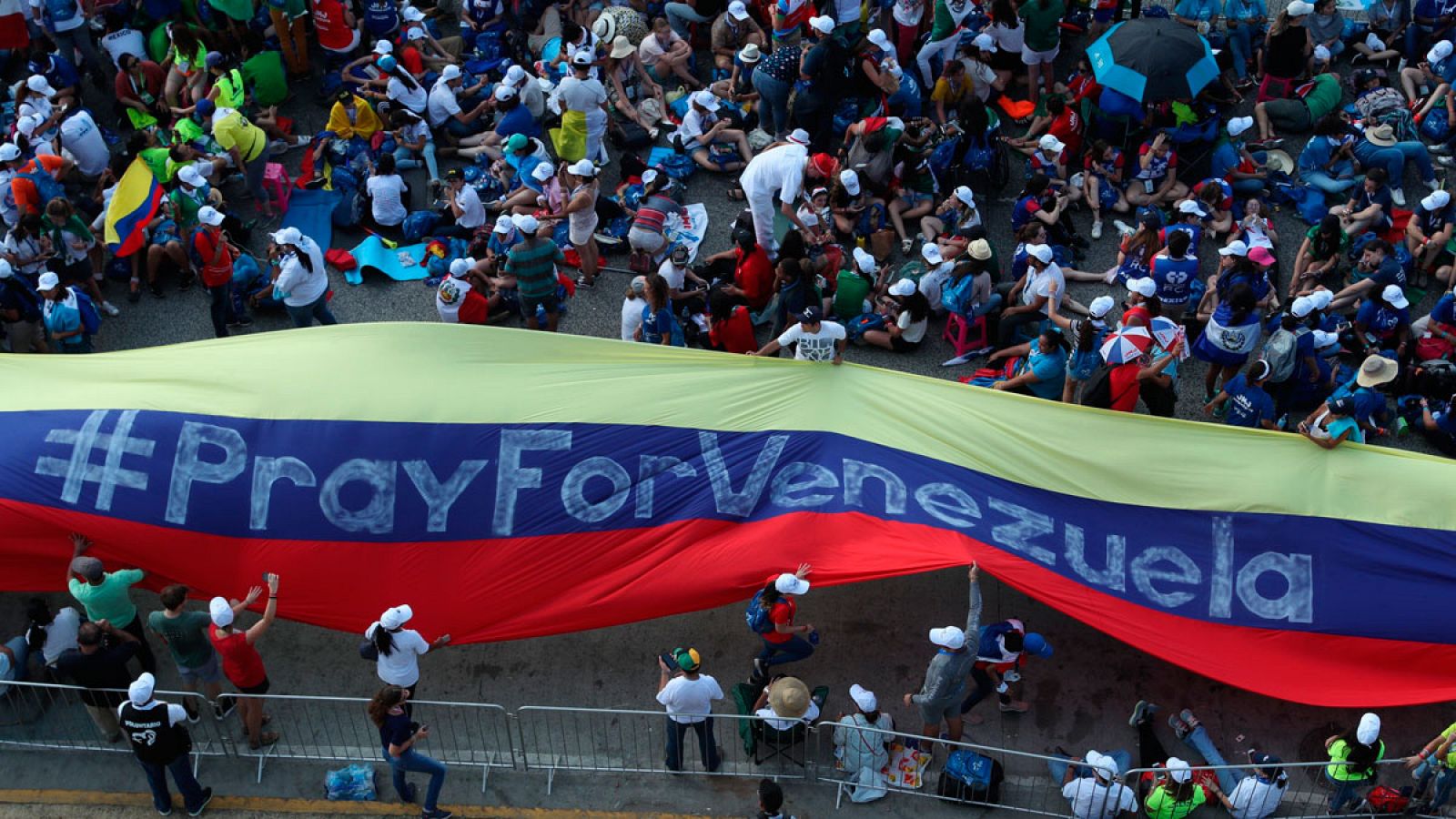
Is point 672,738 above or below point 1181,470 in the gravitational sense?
below

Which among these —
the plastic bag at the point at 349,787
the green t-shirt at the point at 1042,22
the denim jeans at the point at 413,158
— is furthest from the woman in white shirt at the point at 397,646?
the green t-shirt at the point at 1042,22

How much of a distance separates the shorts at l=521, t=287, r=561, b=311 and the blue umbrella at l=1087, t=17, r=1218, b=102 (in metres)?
6.01

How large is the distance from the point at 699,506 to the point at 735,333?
2.68 meters

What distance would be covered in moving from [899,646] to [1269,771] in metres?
A: 2.89

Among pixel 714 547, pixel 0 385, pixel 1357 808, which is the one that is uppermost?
pixel 0 385

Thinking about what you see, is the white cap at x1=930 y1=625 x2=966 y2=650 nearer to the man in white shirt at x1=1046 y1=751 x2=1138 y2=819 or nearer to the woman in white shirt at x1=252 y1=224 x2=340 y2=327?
the man in white shirt at x1=1046 y1=751 x2=1138 y2=819

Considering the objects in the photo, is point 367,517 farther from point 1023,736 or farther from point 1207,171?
point 1207,171

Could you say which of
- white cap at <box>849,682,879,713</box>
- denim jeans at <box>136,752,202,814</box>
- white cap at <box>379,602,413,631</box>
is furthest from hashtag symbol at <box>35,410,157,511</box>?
white cap at <box>849,682,879,713</box>

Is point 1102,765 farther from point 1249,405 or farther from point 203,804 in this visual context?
point 203,804

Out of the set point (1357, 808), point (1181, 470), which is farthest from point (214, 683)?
point (1357, 808)

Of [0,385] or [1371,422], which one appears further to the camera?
[1371,422]

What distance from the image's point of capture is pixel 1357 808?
464 inches

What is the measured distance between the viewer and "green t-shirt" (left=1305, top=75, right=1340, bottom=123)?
18.0 m

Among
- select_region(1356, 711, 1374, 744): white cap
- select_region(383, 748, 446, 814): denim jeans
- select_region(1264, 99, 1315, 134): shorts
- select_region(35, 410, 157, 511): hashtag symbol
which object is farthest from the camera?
select_region(1264, 99, 1315, 134): shorts
